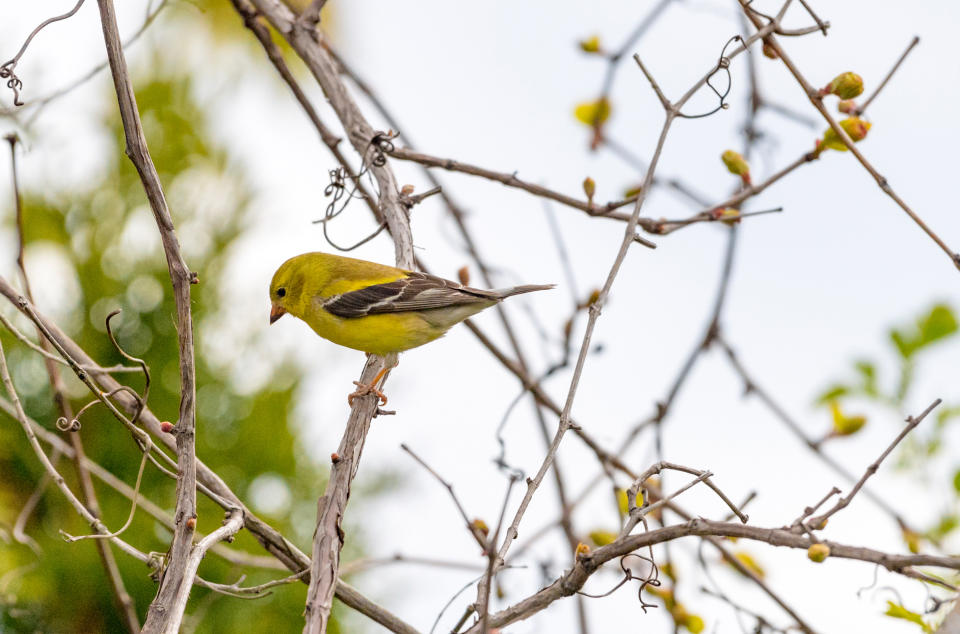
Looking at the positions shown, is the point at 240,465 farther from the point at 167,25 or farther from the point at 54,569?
the point at 167,25

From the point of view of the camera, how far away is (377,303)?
4133 millimetres

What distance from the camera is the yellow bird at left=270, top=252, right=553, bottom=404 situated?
4.02 m

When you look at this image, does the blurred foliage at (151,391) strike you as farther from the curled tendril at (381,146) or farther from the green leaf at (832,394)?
the green leaf at (832,394)

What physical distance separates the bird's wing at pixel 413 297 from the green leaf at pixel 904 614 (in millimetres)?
2143

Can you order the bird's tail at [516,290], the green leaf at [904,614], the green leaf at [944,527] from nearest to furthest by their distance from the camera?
1. the green leaf at [904,614]
2. the green leaf at [944,527]
3. the bird's tail at [516,290]

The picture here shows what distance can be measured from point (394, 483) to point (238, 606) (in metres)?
0.98

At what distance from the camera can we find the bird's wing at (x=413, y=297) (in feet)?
13.0

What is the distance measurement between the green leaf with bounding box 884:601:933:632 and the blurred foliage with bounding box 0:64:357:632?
89.9 inches

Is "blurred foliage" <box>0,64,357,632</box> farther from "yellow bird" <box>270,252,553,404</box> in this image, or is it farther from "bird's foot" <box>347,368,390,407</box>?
"bird's foot" <box>347,368,390,407</box>

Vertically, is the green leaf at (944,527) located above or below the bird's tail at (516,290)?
below

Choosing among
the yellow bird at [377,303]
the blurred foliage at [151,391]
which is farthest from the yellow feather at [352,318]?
the blurred foliage at [151,391]

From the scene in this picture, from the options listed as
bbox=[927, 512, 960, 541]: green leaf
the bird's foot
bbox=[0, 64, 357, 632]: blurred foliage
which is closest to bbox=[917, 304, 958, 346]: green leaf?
bbox=[927, 512, 960, 541]: green leaf

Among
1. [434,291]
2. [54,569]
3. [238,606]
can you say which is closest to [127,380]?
[54,569]

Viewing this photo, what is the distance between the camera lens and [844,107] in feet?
10.4
